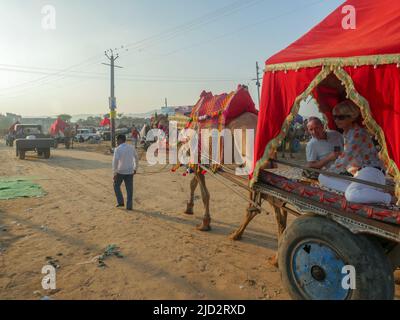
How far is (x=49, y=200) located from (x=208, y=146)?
5.00m

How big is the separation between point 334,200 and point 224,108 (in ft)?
8.77

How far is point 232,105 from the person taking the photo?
5375 mm

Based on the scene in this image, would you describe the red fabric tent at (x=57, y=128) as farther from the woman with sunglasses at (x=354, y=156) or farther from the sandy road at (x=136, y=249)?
the woman with sunglasses at (x=354, y=156)

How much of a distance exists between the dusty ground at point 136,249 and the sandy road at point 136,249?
13mm

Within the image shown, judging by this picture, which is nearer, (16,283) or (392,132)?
(392,132)

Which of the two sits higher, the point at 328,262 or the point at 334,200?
the point at 334,200

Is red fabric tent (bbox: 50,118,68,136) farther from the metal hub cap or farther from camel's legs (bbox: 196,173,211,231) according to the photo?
the metal hub cap

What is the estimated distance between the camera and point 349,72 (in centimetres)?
292

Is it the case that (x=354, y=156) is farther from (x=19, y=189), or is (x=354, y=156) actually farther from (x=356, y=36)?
(x=19, y=189)

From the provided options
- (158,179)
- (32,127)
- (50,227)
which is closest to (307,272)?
(50,227)

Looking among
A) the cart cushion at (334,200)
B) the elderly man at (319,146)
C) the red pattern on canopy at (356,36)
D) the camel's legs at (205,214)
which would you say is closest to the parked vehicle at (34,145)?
the camel's legs at (205,214)

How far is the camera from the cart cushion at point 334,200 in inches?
109

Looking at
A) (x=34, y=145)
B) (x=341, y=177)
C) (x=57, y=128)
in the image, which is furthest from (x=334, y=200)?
(x=57, y=128)
